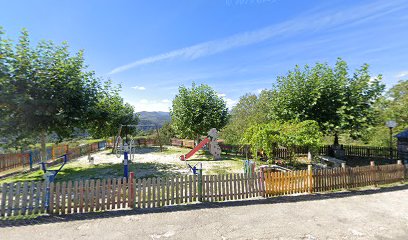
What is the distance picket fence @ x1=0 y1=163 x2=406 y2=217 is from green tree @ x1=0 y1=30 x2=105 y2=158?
4296 mm

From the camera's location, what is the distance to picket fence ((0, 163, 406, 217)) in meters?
5.97

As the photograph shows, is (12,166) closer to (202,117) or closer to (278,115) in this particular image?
(202,117)

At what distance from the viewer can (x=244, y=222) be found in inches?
221

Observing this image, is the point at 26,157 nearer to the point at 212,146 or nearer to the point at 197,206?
the point at 212,146

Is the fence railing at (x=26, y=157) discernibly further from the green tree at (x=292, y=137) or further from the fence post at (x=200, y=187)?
the green tree at (x=292, y=137)

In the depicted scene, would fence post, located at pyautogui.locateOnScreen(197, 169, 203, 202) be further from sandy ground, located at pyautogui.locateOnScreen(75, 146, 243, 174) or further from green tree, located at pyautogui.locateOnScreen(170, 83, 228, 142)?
green tree, located at pyautogui.locateOnScreen(170, 83, 228, 142)

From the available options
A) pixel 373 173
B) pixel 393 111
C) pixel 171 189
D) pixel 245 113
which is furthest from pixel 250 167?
pixel 245 113

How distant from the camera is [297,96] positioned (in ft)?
46.3

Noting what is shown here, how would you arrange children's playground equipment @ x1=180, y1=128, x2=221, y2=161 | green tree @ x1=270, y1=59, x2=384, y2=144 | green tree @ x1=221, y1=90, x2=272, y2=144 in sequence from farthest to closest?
1. green tree @ x1=221, y1=90, x2=272, y2=144
2. children's playground equipment @ x1=180, y1=128, x2=221, y2=161
3. green tree @ x1=270, y1=59, x2=384, y2=144

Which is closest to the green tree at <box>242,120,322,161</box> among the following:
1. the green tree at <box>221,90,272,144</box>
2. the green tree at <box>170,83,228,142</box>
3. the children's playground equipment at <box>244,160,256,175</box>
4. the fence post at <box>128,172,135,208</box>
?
the children's playground equipment at <box>244,160,256,175</box>

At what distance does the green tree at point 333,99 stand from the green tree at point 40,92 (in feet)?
45.9

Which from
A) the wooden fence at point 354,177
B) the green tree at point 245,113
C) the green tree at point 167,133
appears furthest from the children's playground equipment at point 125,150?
the green tree at point 245,113

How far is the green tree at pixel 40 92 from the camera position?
9.30m

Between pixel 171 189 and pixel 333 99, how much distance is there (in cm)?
1281
